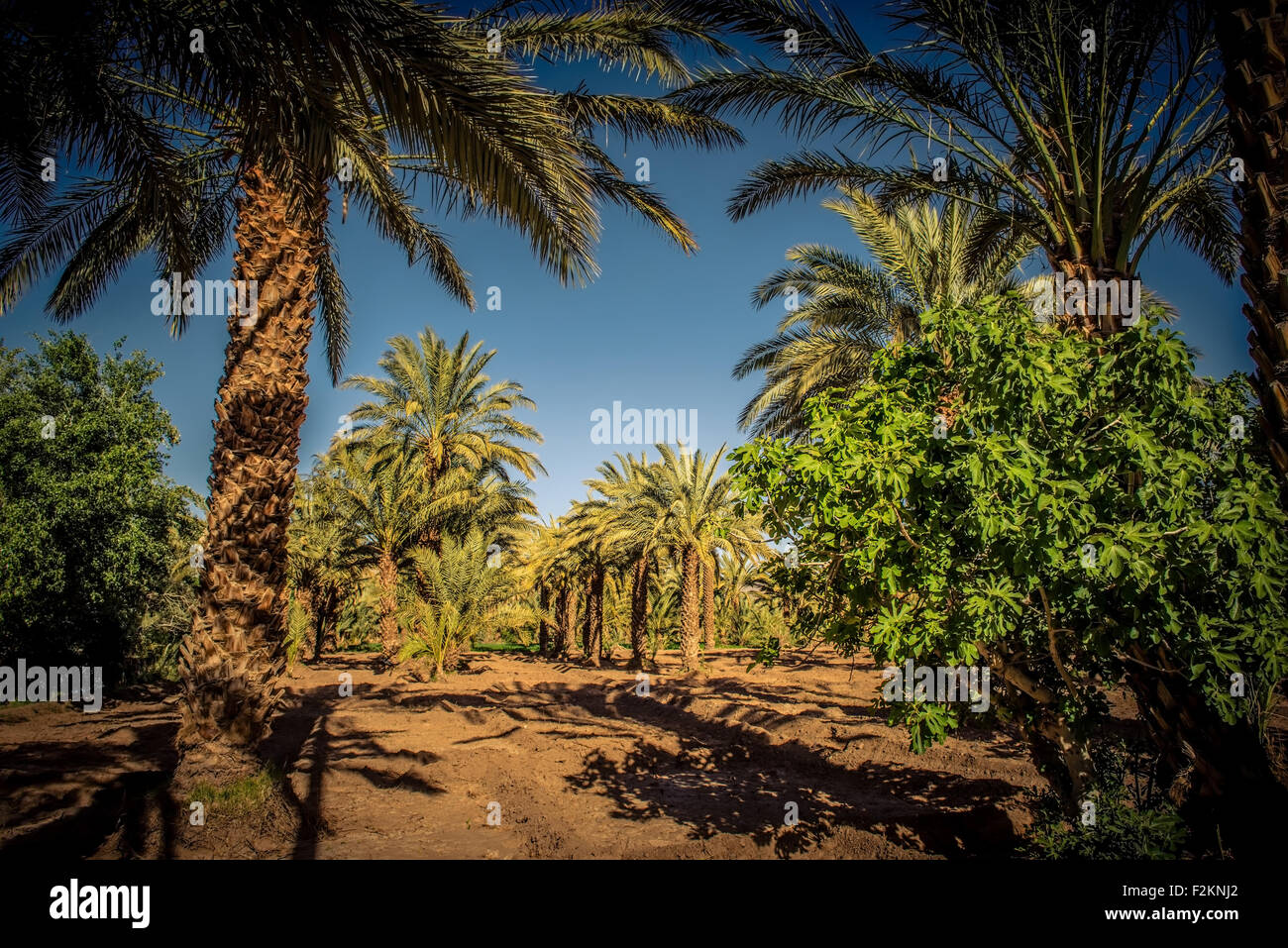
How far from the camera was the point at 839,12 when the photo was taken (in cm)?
629

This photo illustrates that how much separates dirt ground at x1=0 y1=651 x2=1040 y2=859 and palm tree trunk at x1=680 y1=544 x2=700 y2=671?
5995 mm

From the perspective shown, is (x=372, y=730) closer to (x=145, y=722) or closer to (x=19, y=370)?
(x=145, y=722)

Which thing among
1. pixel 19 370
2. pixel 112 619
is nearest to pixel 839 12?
pixel 19 370

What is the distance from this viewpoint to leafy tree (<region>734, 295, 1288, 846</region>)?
330 centimetres

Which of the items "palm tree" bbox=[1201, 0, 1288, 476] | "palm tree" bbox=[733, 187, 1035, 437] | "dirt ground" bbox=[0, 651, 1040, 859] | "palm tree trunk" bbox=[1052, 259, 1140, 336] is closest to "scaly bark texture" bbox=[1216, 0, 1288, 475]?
"palm tree" bbox=[1201, 0, 1288, 476]

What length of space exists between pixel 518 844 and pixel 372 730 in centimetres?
624

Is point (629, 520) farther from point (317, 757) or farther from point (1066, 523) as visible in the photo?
point (1066, 523)

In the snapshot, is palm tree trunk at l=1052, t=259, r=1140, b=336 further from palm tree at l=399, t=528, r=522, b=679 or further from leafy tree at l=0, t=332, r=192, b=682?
leafy tree at l=0, t=332, r=192, b=682

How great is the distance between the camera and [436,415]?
20.9m

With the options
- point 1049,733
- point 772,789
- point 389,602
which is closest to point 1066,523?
point 1049,733

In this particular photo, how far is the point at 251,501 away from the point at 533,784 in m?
5.09

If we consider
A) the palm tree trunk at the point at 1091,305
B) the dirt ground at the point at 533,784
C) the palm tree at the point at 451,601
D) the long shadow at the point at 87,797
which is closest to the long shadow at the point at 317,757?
the dirt ground at the point at 533,784

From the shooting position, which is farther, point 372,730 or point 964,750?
point 372,730

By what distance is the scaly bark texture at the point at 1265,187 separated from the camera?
3098 mm
